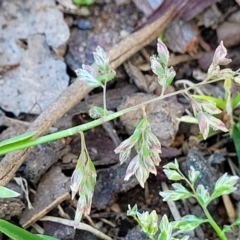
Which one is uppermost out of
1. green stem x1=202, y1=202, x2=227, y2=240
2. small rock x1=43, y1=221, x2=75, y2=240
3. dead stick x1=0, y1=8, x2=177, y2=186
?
dead stick x1=0, y1=8, x2=177, y2=186

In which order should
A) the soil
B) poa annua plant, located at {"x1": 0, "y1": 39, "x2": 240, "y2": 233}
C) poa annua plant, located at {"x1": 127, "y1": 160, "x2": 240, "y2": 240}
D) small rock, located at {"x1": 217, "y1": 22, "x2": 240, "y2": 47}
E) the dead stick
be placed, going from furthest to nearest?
small rock, located at {"x1": 217, "y1": 22, "x2": 240, "y2": 47}, the soil, the dead stick, poa annua plant, located at {"x1": 127, "y1": 160, "x2": 240, "y2": 240}, poa annua plant, located at {"x1": 0, "y1": 39, "x2": 240, "y2": 233}

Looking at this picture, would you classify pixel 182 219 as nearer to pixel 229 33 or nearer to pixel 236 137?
pixel 236 137

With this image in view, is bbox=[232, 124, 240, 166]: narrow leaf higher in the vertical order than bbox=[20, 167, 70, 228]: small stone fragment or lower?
lower

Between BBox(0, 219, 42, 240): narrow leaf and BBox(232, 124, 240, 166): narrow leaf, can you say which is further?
BBox(232, 124, 240, 166): narrow leaf

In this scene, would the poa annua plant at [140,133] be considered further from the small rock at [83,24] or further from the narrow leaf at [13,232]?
the small rock at [83,24]

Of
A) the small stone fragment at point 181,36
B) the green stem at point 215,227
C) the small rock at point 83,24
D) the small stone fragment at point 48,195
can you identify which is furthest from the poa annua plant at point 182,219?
the small rock at point 83,24

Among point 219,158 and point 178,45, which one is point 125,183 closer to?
point 219,158

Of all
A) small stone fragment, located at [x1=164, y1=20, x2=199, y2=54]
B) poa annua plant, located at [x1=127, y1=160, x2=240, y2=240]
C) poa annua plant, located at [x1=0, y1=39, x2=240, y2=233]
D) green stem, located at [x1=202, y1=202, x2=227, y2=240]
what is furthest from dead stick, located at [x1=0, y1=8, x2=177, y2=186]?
green stem, located at [x1=202, y1=202, x2=227, y2=240]

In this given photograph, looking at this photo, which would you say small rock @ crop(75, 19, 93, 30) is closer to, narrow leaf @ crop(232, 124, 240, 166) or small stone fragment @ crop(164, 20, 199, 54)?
small stone fragment @ crop(164, 20, 199, 54)
